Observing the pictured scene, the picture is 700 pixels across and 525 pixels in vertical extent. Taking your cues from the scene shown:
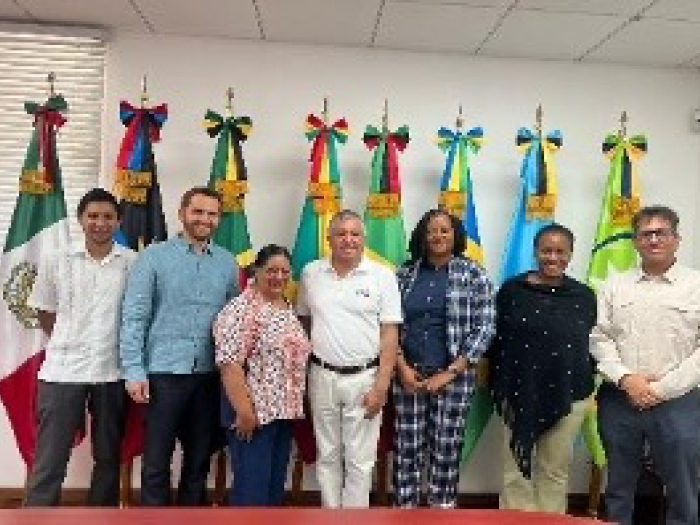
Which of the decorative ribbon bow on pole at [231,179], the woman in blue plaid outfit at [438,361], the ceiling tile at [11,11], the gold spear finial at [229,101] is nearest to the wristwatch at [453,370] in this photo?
the woman in blue plaid outfit at [438,361]

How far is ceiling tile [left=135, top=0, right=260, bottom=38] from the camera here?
10.1ft

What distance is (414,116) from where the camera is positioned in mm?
3621

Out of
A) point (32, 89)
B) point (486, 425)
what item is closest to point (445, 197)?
point (486, 425)

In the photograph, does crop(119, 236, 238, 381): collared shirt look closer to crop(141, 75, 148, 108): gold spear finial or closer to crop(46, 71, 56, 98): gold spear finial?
crop(141, 75, 148, 108): gold spear finial

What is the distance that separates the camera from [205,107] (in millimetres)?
3529

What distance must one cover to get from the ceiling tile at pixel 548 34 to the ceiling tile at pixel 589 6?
47mm

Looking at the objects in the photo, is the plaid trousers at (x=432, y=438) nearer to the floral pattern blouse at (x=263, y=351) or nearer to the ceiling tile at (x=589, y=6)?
the floral pattern blouse at (x=263, y=351)

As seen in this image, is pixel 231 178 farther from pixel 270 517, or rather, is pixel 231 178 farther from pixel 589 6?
pixel 270 517

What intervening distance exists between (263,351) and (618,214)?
79.8 inches

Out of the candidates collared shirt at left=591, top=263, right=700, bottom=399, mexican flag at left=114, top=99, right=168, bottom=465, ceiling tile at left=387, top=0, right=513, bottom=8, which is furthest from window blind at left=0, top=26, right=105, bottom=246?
collared shirt at left=591, top=263, right=700, bottom=399

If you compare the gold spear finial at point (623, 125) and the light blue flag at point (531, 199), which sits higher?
the gold spear finial at point (623, 125)

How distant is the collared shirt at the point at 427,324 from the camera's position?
9.03 ft

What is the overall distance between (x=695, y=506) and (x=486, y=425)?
1.18 m

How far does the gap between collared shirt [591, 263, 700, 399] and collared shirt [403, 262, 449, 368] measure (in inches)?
24.8
